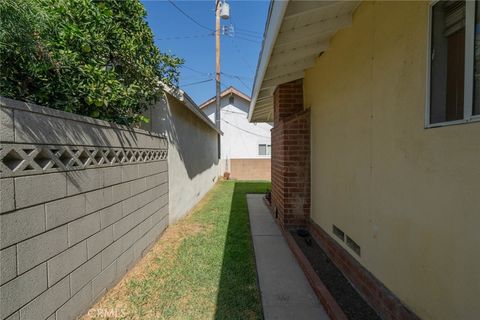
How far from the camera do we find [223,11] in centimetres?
1416

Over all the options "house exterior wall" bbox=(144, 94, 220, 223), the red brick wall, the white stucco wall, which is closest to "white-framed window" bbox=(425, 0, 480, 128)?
the red brick wall

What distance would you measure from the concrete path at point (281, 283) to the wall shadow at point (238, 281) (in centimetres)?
10

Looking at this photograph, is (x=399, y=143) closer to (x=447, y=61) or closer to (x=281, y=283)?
(x=447, y=61)

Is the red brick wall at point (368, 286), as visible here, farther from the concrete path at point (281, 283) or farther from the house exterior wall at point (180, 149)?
the house exterior wall at point (180, 149)

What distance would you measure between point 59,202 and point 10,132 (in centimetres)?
Result: 72

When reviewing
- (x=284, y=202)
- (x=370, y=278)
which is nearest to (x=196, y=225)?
(x=284, y=202)

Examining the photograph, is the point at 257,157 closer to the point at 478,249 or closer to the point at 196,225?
the point at 196,225

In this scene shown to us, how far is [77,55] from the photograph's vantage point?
8.81ft

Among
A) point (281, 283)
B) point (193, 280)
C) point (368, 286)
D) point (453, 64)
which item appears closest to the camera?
point (453, 64)

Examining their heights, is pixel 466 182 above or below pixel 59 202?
above

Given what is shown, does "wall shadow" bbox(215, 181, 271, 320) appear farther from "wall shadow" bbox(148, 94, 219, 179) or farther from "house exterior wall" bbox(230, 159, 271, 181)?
"house exterior wall" bbox(230, 159, 271, 181)

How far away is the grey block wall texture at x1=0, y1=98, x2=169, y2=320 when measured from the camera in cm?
175

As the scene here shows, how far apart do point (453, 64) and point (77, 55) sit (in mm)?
3398

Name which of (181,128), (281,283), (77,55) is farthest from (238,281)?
(181,128)
